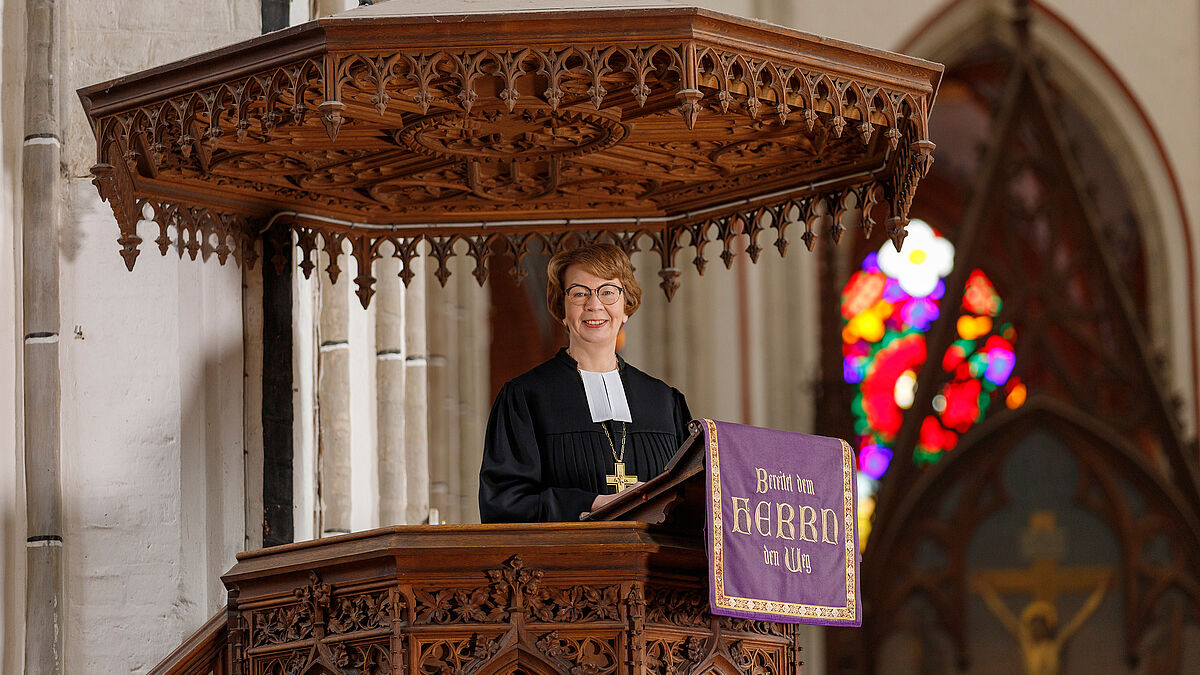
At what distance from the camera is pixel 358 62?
15.4 ft

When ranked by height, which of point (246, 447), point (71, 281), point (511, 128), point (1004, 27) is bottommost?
point (246, 447)

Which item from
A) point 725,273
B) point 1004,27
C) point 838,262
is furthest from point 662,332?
point 1004,27

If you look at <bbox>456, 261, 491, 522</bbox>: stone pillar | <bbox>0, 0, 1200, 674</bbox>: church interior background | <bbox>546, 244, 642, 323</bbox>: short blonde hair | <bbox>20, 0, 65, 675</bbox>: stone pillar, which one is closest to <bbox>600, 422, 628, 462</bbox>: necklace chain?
<bbox>546, 244, 642, 323</bbox>: short blonde hair

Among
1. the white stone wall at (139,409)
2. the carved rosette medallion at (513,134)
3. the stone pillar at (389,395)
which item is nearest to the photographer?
the carved rosette medallion at (513,134)

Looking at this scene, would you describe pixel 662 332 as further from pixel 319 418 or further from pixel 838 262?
pixel 319 418

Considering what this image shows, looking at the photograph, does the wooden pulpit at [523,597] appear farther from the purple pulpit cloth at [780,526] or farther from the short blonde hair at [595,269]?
the short blonde hair at [595,269]

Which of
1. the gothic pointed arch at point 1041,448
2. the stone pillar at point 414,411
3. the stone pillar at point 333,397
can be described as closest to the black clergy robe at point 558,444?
the stone pillar at point 333,397

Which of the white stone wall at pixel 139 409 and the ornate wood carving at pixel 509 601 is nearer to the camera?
the ornate wood carving at pixel 509 601

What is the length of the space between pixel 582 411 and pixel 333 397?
7.71 ft

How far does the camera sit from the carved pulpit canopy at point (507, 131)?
15.3 feet

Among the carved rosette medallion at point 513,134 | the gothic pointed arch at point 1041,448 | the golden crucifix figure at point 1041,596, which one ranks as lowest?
the golden crucifix figure at point 1041,596

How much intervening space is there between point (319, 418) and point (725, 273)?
20.6 ft

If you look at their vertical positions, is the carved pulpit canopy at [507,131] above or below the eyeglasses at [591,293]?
above

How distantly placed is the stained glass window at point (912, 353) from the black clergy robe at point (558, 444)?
792cm
